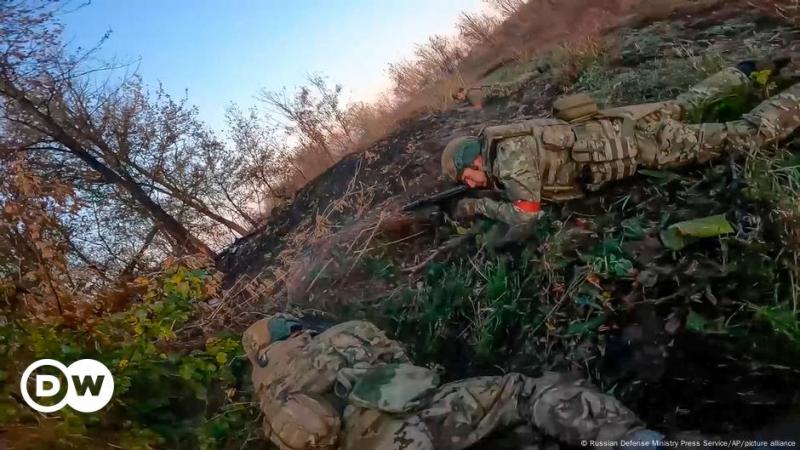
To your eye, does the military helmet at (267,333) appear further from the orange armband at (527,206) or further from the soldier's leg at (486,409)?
the orange armband at (527,206)

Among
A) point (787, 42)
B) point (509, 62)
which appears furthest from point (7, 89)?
point (787, 42)

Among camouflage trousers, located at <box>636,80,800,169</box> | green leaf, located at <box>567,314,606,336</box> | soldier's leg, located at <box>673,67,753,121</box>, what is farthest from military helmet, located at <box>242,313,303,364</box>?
soldier's leg, located at <box>673,67,753,121</box>

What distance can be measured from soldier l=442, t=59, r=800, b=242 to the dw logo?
236cm

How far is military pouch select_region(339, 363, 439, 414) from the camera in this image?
9.42 feet

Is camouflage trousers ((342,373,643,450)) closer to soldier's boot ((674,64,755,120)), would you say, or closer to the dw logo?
the dw logo

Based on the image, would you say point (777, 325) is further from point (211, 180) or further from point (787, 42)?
point (211, 180)

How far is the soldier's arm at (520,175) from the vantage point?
3910 millimetres

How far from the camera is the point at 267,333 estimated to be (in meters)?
3.69

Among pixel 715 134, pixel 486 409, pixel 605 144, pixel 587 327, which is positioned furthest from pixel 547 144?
pixel 486 409

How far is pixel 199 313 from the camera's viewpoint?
569cm

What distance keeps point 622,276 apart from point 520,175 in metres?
0.83

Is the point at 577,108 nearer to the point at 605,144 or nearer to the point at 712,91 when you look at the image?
the point at 605,144

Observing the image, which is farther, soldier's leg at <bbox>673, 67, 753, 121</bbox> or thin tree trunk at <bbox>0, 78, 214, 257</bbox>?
thin tree trunk at <bbox>0, 78, 214, 257</bbox>

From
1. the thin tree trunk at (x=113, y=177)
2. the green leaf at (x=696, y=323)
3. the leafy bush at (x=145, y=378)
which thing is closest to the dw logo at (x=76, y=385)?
the leafy bush at (x=145, y=378)
